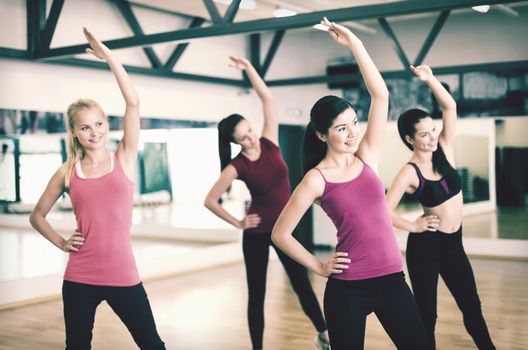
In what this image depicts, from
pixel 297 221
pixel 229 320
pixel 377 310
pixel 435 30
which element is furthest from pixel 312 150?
pixel 435 30

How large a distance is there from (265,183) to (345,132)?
1513 mm

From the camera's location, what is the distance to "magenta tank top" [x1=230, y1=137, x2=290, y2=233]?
12.2ft

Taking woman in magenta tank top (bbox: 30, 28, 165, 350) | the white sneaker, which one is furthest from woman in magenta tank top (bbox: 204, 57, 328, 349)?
woman in magenta tank top (bbox: 30, 28, 165, 350)

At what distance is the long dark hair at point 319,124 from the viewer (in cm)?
227

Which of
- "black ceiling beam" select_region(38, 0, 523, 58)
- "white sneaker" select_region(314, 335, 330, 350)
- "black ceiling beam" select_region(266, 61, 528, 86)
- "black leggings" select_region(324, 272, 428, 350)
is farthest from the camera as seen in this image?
"black ceiling beam" select_region(266, 61, 528, 86)

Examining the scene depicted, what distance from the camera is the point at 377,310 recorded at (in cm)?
223

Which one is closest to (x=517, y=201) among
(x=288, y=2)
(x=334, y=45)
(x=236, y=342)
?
(x=334, y=45)

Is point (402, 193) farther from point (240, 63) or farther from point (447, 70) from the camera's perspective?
point (447, 70)

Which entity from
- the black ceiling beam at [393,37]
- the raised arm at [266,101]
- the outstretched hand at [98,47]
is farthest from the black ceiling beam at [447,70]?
the outstretched hand at [98,47]

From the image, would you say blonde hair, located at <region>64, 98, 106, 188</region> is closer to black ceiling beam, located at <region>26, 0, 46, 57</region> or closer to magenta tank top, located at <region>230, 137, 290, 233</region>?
magenta tank top, located at <region>230, 137, 290, 233</region>

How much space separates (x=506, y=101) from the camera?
8.34 metres

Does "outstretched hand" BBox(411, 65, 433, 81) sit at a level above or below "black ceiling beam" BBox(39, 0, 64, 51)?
below

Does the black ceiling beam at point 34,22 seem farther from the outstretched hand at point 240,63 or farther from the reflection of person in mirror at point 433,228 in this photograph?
the reflection of person in mirror at point 433,228

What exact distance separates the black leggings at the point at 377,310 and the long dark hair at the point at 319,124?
19.1 inches
